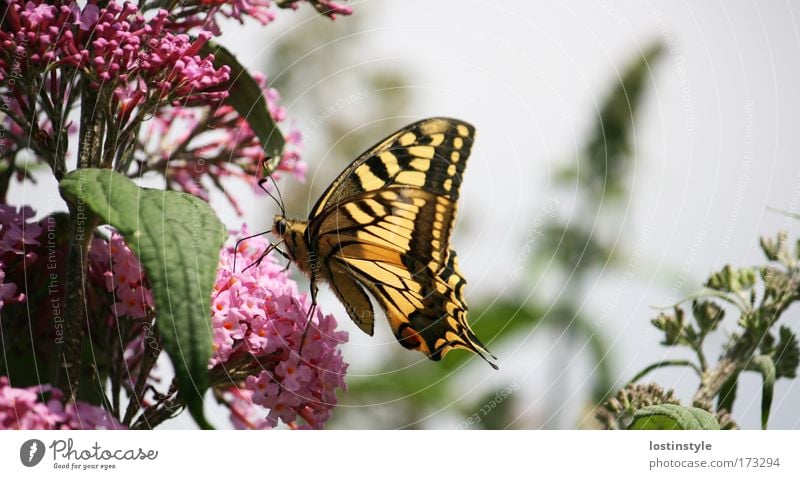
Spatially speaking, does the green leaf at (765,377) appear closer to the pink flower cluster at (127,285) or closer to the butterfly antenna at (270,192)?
the butterfly antenna at (270,192)

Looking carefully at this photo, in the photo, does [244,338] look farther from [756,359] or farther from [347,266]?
[756,359]

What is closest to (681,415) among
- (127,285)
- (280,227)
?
(280,227)

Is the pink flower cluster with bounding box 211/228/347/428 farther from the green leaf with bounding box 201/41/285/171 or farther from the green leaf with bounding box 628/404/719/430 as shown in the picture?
the green leaf with bounding box 628/404/719/430

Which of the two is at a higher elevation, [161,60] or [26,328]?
[161,60]

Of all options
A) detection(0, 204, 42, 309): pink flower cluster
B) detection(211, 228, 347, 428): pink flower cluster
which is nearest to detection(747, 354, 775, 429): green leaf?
detection(211, 228, 347, 428): pink flower cluster

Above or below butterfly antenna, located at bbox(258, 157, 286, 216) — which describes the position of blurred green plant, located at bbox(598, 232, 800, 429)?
below

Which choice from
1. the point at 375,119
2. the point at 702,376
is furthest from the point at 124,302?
the point at 702,376
